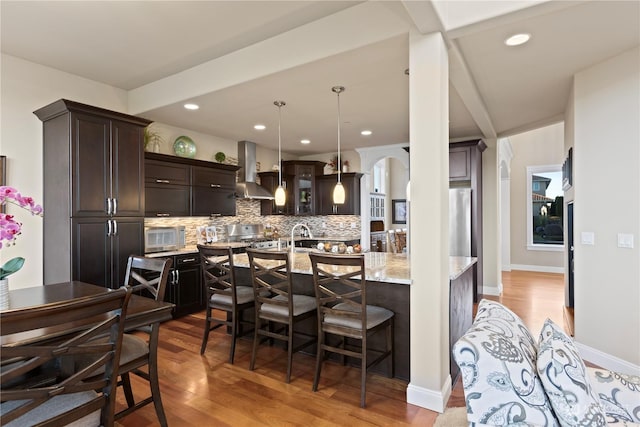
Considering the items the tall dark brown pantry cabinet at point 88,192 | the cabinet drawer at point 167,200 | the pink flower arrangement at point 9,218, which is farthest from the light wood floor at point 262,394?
the cabinet drawer at point 167,200

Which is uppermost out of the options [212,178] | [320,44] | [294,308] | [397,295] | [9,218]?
[320,44]

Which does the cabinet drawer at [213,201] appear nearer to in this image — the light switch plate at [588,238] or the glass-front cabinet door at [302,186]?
the glass-front cabinet door at [302,186]

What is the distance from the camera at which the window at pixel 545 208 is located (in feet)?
26.7

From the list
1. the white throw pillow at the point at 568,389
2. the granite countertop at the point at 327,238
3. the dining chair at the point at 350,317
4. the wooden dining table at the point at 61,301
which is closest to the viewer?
the white throw pillow at the point at 568,389

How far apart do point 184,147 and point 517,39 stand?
4487 mm

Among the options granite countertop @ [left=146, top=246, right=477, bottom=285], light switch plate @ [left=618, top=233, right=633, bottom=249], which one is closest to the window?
light switch plate @ [left=618, top=233, right=633, bottom=249]

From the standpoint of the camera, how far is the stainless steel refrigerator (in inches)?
216

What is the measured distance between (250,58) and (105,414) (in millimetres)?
3045

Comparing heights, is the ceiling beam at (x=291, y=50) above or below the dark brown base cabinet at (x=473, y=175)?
above

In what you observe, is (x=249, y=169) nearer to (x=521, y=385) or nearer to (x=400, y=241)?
(x=400, y=241)

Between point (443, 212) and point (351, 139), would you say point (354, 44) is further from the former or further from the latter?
point (351, 139)

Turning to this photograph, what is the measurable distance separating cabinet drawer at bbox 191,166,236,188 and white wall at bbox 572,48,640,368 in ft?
15.6

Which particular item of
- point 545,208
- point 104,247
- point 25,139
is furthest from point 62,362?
point 545,208

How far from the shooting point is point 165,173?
15.8 ft
